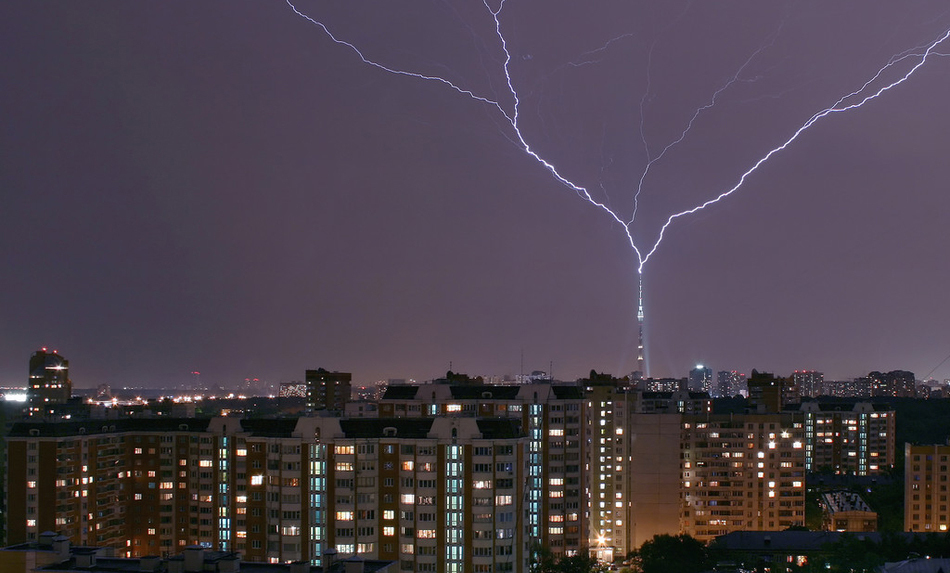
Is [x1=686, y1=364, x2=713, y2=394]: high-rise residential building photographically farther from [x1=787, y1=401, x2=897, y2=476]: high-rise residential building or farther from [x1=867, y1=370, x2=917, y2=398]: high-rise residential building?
[x1=787, y1=401, x2=897, y2=476]: high-rise residential building

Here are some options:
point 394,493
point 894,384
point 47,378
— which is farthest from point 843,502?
point 894,384

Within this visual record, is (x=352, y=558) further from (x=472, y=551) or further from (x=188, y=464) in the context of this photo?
(x=188, y=464)

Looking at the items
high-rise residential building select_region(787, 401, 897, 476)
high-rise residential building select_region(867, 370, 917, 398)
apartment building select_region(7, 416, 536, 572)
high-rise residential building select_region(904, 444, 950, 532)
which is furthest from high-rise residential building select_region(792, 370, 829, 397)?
apartment building select_region(7, 416, 536, 572)

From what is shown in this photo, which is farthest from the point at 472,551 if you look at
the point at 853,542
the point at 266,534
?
the point at 853,542

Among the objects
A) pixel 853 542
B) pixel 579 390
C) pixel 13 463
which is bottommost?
pixel 853 542

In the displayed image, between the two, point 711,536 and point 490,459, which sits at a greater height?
point 490,459

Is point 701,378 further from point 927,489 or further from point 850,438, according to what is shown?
point 927,489

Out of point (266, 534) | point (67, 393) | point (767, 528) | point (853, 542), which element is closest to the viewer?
point (266, 534)
